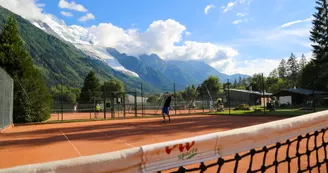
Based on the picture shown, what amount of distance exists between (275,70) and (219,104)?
88.3m

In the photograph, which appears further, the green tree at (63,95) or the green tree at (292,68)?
the green tree at (292,68)

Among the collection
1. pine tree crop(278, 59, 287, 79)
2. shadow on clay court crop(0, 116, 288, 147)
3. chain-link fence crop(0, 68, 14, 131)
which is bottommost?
shadow on clay court crop(0, 116, 288, 147)

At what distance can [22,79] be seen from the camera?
1769 centimetres

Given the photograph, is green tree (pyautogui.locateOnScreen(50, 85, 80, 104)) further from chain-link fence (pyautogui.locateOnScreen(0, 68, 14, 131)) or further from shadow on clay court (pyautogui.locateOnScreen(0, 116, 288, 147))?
shadow on clay court (pyautogui.locateOnScreen(0, 116, 288, 147))

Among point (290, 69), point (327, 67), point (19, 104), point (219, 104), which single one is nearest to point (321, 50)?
point (327, 67)

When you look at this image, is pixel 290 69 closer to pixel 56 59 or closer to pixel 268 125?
pixel 268 125

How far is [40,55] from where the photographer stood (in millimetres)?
175375

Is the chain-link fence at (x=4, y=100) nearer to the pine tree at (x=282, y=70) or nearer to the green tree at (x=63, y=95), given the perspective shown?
the green tree at (x=63, y=95)

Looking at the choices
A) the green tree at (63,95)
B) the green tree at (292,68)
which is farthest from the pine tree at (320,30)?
the green tree at (292,68)

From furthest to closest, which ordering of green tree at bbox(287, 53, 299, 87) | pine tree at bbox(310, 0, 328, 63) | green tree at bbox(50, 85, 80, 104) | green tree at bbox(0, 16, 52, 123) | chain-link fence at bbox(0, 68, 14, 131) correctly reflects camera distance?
green tree at bbox(287, 53, 299, 87) → pine tree at bbox(310, 0, 328, 63) → green tree at bbox(50, 85, 80, 104) → green tree at bbox(0, 16, 52, 123) → chain-link fence at bbox(0, 68, 14, 131)

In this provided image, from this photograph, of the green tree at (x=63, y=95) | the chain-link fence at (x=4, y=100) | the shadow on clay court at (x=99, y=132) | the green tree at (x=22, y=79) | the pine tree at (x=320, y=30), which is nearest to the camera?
the shadow on clay court at (x=99, y=132)

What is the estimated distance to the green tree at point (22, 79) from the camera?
17.3 meters

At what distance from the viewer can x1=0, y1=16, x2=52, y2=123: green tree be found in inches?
682

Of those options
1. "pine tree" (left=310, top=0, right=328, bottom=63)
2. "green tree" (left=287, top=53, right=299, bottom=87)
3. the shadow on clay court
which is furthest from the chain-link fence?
"green tree" (left=287, top=53, right=299, bottom=87)
